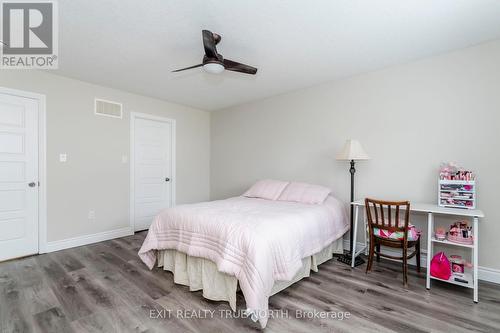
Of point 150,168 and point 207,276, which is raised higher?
point 150,168

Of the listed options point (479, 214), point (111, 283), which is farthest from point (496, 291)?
point (111, 283)

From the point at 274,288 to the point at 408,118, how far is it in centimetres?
250

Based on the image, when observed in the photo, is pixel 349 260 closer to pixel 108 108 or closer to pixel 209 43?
pixel 209 43

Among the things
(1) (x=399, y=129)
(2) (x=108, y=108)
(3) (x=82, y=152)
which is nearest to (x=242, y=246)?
(1) (x=399, y=129)

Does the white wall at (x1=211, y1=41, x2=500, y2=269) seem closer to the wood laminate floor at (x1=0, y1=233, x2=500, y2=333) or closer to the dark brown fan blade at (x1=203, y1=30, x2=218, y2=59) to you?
the wood laminate floor at (x1=0, y1=233, x2=500, y2=333)

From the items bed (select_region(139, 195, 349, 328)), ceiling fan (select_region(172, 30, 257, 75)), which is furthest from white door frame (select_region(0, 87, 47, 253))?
ceiling fan (select_region(172, 30, 257, 75))

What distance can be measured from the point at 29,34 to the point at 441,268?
451cm

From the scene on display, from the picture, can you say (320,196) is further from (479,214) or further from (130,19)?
(130,19)

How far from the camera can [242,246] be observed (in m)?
1.93

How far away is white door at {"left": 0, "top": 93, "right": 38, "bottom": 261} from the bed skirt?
1933 millimetres

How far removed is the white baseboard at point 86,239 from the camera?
3.30 metres

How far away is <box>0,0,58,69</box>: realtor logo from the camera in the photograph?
78.5 inches

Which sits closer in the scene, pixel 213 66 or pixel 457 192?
pixel 213 66

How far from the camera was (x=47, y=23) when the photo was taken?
2.15 metres
